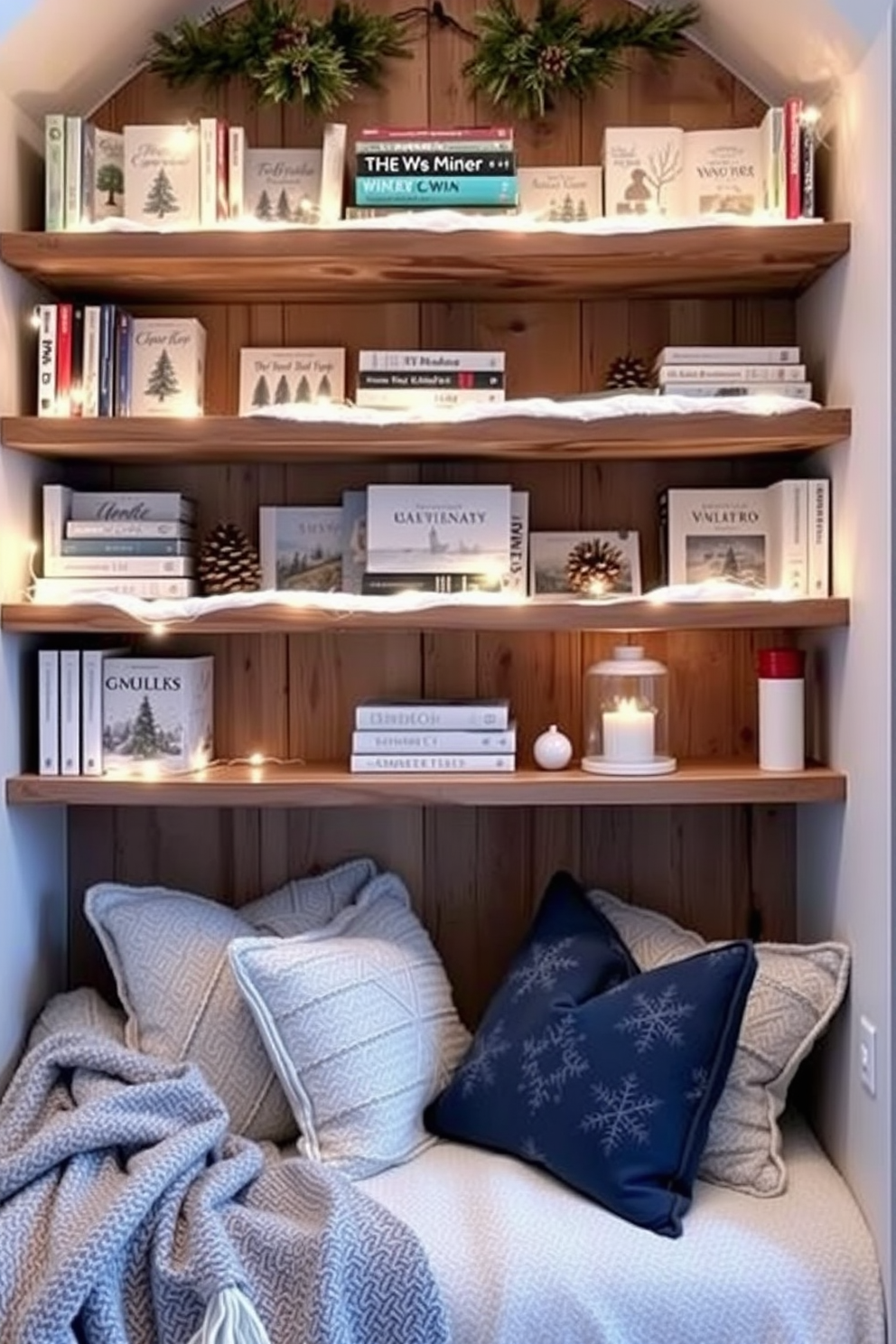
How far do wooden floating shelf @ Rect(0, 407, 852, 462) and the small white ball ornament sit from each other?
482 mm

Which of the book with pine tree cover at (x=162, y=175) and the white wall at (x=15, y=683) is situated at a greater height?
the book with pine tree cover at (x=162, y=175)

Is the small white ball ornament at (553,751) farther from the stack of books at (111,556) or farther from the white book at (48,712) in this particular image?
the white book at (48,712)

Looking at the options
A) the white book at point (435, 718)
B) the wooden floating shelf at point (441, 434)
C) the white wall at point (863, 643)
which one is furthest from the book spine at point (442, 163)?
the white book at point (435, 718)

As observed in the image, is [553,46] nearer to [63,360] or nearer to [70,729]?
[63,360]

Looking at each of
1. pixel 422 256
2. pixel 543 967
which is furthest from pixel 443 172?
pixel 543 967

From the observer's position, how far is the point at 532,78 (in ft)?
7.14

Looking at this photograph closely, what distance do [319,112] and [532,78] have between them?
14.5 inches

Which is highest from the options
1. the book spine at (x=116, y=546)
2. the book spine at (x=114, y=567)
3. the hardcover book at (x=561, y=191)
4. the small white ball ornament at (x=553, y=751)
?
the hardcover book at (x=561, y=191)

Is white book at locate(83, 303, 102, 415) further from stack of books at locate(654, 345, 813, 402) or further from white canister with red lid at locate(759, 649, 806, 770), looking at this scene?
white canister with red lid at locate(759, 649, 806, 770)

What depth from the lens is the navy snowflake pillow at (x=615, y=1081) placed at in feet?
5.99

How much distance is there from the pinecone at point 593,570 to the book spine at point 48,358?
89 cm

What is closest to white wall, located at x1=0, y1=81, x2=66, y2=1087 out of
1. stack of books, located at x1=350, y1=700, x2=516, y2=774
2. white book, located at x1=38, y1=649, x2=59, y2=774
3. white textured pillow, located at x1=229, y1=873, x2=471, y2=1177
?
white book, located at x1=38, y1=649, x2=59, y2=774

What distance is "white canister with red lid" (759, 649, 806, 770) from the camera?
2.11m

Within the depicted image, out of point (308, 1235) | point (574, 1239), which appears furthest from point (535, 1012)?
point (308, 1235)
